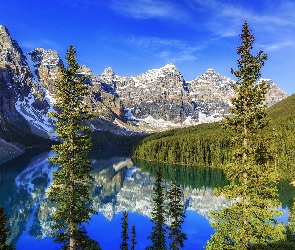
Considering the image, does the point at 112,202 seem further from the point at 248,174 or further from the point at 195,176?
the point at 248,174

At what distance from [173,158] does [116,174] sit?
42.3 meters

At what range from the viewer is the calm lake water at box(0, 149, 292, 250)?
59.4 m

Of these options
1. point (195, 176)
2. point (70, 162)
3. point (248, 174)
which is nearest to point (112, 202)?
point (195, 176)

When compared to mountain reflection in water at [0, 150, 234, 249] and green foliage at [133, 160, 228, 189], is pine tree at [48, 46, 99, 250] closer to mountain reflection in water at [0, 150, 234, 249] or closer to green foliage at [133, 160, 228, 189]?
mountain reflection in water at [0, 150, 234, 249]

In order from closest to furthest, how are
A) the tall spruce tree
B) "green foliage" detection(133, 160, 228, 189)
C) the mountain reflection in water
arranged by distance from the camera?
the tall spruce tree → the mountain reflection in water → "green foliage" detection(133, 160, 228, 189)

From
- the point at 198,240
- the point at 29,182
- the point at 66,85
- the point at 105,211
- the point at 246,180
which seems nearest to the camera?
the point at 246,180

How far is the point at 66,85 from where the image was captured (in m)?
23.4

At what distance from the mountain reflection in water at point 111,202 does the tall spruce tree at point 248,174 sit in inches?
515

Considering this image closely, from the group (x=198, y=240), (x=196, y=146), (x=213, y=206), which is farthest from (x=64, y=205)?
(x=196, y=146)

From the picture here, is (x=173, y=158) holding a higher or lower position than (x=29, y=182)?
higher

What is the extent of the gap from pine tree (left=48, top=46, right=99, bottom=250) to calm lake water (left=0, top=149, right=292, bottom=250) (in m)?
34.7

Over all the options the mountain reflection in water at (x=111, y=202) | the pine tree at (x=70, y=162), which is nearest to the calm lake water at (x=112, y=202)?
the mountain reflection in water at (x=111, y=202)

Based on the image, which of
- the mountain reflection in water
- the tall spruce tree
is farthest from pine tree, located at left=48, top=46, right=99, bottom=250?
the tall spruce tree

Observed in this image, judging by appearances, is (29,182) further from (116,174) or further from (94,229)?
(94,229)
